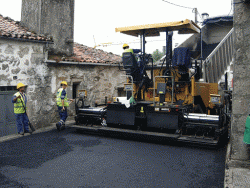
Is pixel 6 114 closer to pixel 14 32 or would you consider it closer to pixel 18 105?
pixel 18 105

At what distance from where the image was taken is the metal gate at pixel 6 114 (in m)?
9.41

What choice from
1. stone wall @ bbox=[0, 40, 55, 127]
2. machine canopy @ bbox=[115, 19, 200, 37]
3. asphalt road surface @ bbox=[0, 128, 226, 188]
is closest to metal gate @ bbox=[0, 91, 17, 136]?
stone wall @ bbox=[0, 40, 55, 127]

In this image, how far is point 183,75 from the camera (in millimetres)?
7801

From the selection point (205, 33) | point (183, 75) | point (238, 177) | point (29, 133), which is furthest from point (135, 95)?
point (205, 33)

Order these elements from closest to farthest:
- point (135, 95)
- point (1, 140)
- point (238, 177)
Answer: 1. point (238, 177)
2. point (1, 140)
3. point (135, 95)

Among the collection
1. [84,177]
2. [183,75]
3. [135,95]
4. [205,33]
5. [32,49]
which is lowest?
[84,177]

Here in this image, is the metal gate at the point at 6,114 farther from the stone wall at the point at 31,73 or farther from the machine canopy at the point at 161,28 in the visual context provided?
the machine canopy at the point at 161,28

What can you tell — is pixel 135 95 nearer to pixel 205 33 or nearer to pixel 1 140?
pixel 1 140

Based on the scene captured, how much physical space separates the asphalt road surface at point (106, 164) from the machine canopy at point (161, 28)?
136 inches

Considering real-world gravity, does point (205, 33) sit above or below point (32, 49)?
above

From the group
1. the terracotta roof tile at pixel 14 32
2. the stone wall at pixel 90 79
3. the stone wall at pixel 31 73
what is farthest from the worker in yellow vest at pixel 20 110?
the stone wall at pixel 90 79

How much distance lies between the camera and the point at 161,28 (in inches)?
317

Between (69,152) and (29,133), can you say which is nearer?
(69,152)

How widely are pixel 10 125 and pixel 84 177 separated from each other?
616 centimetres
